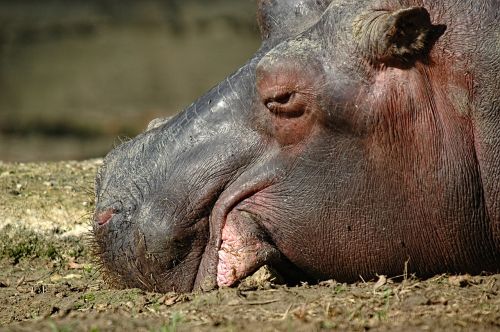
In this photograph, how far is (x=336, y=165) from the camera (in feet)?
14.4

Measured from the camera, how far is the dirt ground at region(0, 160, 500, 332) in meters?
3.75

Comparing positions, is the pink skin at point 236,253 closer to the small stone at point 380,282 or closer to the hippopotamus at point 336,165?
the hippopotamus at point 336,165

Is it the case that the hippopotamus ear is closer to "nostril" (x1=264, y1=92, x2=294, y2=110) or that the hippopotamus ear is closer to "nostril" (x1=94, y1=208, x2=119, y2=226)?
"nostril" (x1=264, y1=92, x2=294, y2=110)

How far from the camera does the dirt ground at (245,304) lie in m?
3.75

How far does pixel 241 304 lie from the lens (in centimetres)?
414

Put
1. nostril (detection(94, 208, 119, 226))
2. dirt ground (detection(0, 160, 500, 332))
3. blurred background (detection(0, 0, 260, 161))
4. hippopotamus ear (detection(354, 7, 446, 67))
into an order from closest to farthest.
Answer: dirt ground (detection(0, 160, 500, 332)), hippopotamus ear (detection(354, 7, 446, 67)), nostril (detection(94, 208, 119, 226)), blurred background (detection(0, 0, 260, 161))

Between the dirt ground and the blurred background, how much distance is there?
663 cm

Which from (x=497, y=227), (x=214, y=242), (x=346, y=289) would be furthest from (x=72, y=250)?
(x=497, y=227)

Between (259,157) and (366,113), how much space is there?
514mm

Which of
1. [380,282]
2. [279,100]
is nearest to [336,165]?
[279,100]

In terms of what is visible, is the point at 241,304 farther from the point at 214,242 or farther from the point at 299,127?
the point at 299,127

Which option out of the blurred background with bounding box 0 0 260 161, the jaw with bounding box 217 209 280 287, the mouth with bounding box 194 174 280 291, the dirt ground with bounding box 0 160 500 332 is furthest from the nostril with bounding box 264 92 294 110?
the blurred background with bounding box 0 0 260 161

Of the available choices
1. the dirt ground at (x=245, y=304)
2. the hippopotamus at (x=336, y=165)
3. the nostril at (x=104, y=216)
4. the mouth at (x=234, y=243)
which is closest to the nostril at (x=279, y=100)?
the hippopotamus at (x=336, y=165)

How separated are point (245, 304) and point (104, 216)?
90cm
